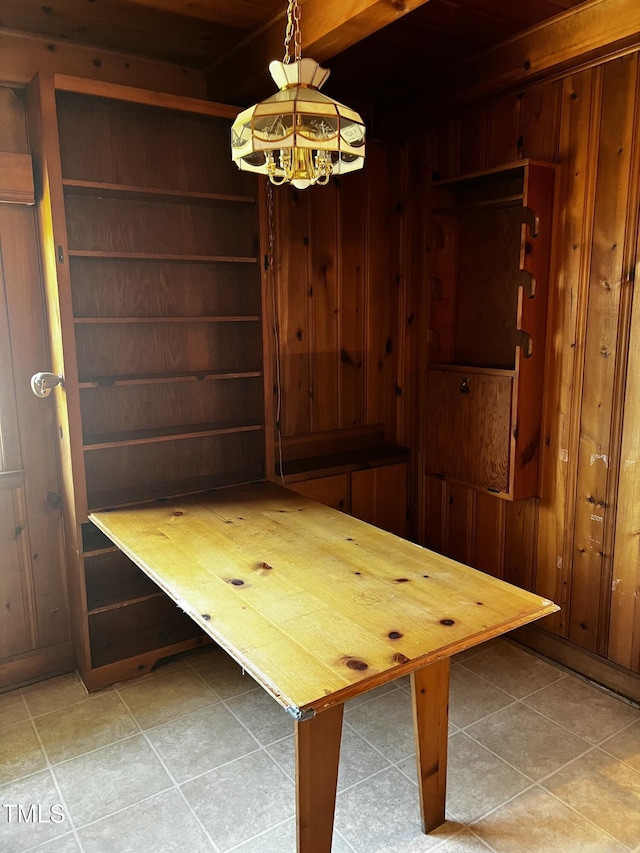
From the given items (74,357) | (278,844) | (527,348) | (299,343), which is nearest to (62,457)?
(74,357)

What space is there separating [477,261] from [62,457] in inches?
81.8

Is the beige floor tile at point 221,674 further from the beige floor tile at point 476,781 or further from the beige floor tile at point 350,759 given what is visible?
the beige floor tile at point 476,781

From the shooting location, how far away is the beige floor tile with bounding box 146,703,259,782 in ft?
7.39

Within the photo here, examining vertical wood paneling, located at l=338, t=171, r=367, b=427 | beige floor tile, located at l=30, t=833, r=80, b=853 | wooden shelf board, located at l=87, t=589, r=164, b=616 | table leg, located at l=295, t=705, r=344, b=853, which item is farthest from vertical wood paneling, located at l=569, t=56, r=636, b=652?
beige floor tile, located at l=30, t=833, r=80, b=853

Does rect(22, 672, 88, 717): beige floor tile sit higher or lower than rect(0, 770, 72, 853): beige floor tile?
higher

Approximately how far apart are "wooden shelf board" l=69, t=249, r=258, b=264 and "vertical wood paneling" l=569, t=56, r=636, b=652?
143cm

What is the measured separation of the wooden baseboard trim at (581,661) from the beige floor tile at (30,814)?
6.67 feet

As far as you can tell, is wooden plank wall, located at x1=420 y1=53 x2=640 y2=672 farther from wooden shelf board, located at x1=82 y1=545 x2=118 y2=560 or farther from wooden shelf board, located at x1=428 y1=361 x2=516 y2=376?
wooden shelf board, located at x1=82 y1=545 x2=118 y2=560

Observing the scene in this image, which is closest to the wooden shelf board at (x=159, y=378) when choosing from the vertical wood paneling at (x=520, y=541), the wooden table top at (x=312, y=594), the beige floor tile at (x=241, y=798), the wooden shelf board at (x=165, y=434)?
the wooden shelf board at (x=165, y=434)

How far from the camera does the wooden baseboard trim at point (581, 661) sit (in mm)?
2607

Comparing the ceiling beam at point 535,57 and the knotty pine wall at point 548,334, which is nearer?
the ceiling beam at point 535,57

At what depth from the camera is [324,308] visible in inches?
130

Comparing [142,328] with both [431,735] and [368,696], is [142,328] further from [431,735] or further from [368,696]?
[431,735]

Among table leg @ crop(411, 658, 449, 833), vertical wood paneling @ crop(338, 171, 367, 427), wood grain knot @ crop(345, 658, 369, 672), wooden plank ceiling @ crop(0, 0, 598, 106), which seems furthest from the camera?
vertical wood paneling @ crop(338, 171, 367, 427)
